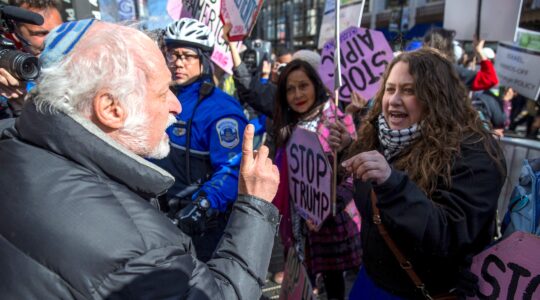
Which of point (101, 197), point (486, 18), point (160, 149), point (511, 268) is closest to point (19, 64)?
point (160, 149)

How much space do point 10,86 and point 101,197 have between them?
1.27 m

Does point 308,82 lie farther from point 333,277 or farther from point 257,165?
point 257,165

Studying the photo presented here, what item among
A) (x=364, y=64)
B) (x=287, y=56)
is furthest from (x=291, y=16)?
(x=364, y=64)

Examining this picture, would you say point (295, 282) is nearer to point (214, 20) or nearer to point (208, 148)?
point (208, 148)

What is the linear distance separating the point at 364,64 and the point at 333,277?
1599 mm

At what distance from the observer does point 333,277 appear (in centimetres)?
287

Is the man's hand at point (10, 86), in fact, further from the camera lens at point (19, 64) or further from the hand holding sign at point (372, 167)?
the hand holding sign at point (372, 167)

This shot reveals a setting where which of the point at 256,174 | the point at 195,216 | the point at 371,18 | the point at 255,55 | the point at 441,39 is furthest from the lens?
the point at 371,18

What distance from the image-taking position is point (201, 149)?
2.27 m

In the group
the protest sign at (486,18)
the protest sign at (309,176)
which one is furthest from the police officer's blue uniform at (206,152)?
the protest sign at (486,18)

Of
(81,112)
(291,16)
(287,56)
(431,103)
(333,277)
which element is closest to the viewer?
(81,112)

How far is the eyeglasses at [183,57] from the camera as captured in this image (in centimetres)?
244

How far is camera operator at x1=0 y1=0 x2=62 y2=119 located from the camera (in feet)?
5.93

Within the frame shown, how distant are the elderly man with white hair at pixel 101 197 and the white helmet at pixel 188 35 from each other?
129cm
